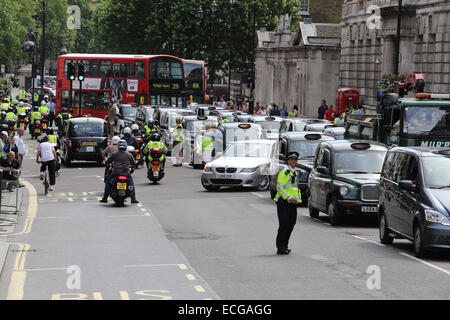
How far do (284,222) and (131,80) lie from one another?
125 ft

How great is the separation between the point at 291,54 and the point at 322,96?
721 centimetres

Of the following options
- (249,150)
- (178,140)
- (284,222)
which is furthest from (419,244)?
(178,140)

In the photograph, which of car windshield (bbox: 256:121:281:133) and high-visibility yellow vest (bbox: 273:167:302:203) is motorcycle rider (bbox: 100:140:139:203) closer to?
high-visibility yellow vest (bbox: 273:167:302:203)

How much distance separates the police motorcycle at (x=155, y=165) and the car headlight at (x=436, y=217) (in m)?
16.2

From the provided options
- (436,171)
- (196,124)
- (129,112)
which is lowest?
(129,112)

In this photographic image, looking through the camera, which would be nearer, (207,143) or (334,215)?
(334,215)

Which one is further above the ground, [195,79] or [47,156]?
[195,79]

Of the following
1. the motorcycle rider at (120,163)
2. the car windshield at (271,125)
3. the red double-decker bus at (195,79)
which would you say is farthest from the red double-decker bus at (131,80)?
the motorcycle rider at (120,163)

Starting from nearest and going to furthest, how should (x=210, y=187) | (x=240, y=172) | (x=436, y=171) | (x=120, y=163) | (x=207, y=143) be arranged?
1. (x=436, y=171)
2. (x=120, y=163)
3. (x=240, y=172)
4. (x=210, y=187)
5. (x=207, y=143)

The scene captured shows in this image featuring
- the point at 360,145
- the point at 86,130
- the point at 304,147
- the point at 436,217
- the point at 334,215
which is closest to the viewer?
the point at 436,217

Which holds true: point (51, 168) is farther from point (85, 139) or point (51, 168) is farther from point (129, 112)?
point (129, 112)

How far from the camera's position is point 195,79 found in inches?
2317

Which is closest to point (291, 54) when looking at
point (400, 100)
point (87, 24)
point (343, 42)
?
point (343, 42)

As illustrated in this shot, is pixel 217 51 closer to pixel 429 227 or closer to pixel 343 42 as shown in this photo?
pixel 343 42
